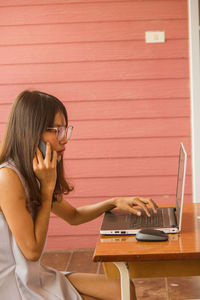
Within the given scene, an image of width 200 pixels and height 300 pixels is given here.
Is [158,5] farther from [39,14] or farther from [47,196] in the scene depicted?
[47,196]

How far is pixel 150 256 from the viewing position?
1.55m

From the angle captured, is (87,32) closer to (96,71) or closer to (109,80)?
(96,71)

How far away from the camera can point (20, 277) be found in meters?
1.61

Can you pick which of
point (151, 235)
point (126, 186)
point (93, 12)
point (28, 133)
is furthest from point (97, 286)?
point (93, 12)

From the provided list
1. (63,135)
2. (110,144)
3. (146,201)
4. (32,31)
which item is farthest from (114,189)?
(63,135)

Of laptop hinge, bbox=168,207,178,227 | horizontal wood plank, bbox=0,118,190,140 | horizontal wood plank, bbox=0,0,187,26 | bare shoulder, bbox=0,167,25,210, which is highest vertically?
horizontal wood plank, bbox=0,0,187,26

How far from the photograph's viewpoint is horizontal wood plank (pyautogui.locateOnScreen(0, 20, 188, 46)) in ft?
12.9

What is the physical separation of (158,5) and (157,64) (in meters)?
0.48

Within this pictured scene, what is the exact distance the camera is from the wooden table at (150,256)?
156 cm

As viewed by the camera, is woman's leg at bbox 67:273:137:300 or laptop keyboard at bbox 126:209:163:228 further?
laptop keyboard at bbox 126:209:163:228

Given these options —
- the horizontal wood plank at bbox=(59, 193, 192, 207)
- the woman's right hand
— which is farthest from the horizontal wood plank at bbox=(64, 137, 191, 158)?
the woman's right hand

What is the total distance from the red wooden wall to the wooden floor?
54 cm

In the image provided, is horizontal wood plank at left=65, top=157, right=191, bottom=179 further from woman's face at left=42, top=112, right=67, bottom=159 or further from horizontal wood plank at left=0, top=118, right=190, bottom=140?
woman's face at left=42, top=112, right=67, bottom=159

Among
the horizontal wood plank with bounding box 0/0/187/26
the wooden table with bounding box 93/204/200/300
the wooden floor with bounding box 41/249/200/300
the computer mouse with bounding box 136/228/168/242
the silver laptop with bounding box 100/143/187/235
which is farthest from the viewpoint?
the horizontal wood plank with bounding box 0/0/187/26
